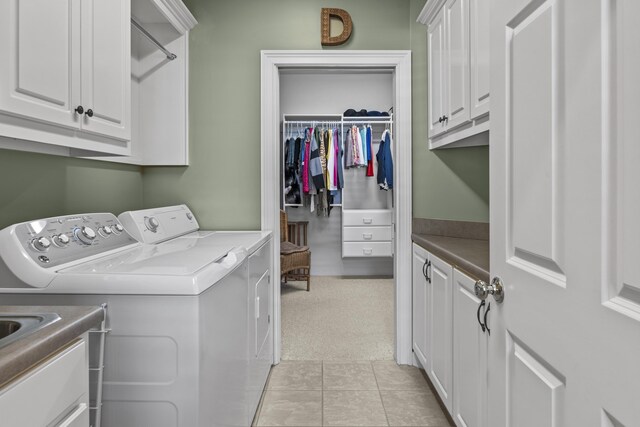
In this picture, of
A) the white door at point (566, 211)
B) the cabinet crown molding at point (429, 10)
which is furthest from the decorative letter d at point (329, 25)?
the white door at point (566, 211)

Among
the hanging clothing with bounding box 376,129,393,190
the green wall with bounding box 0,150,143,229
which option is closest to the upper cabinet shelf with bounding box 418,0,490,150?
the green wall with bounding box 0,150,143,229

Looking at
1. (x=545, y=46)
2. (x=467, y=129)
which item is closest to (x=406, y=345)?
(x=467, y=129)

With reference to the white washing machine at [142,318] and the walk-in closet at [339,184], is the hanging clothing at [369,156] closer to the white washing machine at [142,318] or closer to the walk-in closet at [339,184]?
the walk-in closet at [339,184]

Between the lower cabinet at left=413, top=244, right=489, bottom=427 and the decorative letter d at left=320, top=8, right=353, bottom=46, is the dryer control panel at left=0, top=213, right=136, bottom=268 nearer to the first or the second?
the lower cabinet at left=413, top=244, right=489, bottom=427

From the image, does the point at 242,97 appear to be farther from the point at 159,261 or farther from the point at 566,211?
the point at 566,211

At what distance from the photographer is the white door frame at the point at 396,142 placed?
8.45 ft

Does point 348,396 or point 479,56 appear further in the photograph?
point 348,396

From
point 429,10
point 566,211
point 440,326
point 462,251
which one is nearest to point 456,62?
point 429,10

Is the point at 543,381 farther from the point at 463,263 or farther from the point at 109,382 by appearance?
the point at 109,382

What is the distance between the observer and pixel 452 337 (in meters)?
1.78

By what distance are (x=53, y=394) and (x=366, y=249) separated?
426cm

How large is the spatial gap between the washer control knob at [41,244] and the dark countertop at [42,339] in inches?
17.3

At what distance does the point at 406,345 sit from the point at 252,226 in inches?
51.0

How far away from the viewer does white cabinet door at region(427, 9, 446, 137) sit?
218 centimetres
